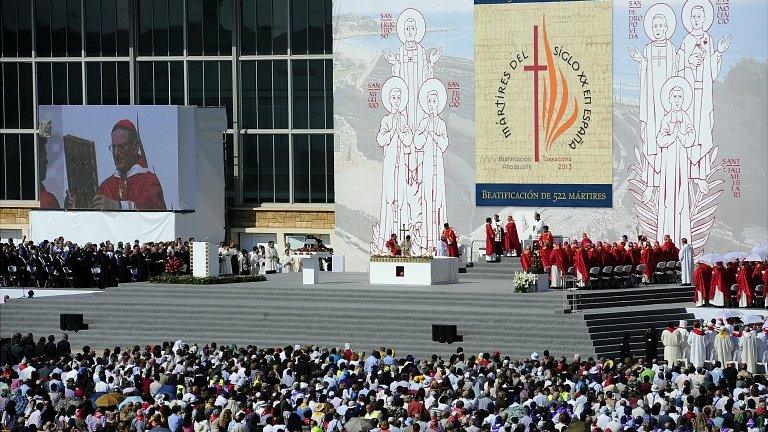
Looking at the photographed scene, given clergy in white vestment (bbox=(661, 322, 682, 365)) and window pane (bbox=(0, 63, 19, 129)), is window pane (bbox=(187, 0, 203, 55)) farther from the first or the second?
clergy in white vestment (bbox=(661, 322, 682, 365))

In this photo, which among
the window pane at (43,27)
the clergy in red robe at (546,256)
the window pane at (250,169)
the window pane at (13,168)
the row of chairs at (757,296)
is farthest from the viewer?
the window pane at (13,168)

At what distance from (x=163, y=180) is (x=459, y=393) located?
26.2m

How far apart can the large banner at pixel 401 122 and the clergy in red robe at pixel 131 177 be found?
5.76 metres

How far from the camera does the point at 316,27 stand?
5612 cm

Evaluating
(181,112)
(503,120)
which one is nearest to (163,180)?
(181,112)

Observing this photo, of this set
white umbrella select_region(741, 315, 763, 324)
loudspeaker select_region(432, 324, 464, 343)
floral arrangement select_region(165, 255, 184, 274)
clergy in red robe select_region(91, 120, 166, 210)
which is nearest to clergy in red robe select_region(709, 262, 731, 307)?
white umbrella select_region(741, 315, 763, 324)

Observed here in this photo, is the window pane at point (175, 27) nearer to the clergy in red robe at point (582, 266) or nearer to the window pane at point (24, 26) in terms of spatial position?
the window pane at point (24, 26)

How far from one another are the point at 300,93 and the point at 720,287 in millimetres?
19596

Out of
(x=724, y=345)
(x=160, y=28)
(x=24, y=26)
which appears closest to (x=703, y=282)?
(x=724, y=345)

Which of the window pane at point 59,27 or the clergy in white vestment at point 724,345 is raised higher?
the window pane at point 59,27

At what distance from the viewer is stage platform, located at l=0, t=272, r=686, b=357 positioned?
3950 centimetres

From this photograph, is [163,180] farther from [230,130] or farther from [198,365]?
[198,365]

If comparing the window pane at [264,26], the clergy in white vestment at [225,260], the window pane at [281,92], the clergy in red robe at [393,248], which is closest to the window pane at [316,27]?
the window pane at [281,92]

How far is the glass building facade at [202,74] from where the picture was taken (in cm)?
5644
